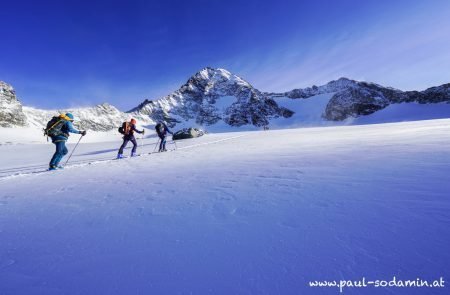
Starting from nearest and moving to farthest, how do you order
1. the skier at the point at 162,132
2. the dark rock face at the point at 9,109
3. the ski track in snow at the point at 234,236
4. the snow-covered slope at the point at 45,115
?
the ski track in snow at the point at 234,236 < the skier at the point at 162,132 < the dark rock face at the point at 9,109 < the snow-covered slope at the point at 45,115

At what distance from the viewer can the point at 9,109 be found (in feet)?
288

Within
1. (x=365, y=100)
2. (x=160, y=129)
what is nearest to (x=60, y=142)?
(x=160, y=129)

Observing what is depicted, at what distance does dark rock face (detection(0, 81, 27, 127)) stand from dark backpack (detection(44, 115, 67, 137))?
9893 cm

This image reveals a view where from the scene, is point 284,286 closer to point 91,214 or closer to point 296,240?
point 296,240

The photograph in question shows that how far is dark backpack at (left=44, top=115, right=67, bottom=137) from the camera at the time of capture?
840cm

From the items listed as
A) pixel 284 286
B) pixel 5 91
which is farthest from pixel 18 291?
pixel 5 91

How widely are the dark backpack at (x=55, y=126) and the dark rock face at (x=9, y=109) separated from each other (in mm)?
98927

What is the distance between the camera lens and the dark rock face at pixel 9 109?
84000mm

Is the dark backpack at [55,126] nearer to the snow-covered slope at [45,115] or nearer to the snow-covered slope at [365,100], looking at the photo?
the snow-covered slope at [45,115]

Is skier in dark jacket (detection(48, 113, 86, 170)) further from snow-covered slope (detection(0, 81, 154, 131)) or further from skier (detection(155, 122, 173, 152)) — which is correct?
snow-covered slope (detection(0, 81, 154, 131))

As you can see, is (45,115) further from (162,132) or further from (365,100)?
(365,100)

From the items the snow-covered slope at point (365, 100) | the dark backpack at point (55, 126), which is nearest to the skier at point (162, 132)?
the dark backpack at point (55, 126)

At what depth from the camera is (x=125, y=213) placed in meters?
3.25

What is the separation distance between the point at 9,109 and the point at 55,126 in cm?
10862
